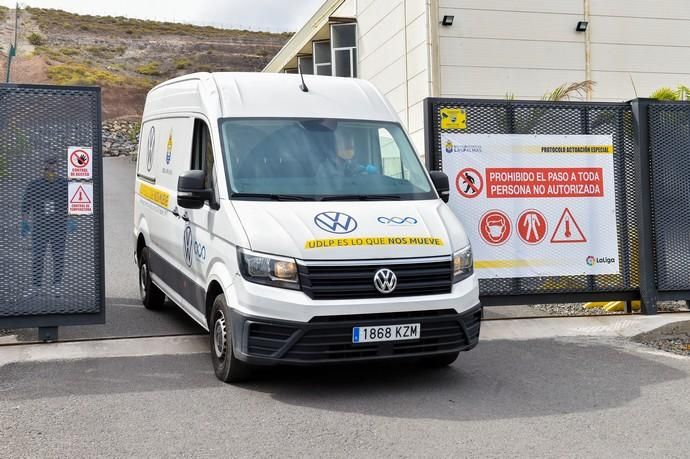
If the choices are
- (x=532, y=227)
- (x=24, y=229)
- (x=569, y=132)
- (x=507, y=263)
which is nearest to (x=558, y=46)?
(x=569, y=132)

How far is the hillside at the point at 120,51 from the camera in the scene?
84812 mm

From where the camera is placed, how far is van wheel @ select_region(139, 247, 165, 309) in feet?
33.5

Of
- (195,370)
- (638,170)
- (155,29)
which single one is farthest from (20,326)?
(155,29)

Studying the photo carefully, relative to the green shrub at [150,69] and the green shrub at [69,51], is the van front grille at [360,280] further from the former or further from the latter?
the green shrub at [69,51]

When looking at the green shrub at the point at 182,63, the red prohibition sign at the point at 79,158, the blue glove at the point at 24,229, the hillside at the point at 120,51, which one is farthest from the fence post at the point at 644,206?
the green shrub at the point at 182,63

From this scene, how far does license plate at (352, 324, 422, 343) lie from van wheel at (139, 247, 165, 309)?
14.8 feet

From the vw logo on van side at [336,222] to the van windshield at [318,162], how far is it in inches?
12.3

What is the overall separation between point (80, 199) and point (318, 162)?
264 cm

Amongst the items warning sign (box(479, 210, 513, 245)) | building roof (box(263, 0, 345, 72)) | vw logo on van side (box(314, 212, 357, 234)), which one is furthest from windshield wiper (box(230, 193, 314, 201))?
building roof (box(263, 0, 345, 72))

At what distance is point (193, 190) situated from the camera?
22.9ft

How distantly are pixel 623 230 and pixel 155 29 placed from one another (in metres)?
116

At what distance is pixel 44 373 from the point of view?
23.8ft

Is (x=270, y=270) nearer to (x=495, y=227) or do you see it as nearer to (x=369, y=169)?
(x=369, y=169)

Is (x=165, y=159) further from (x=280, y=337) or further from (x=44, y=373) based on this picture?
(x=280, y=337)
